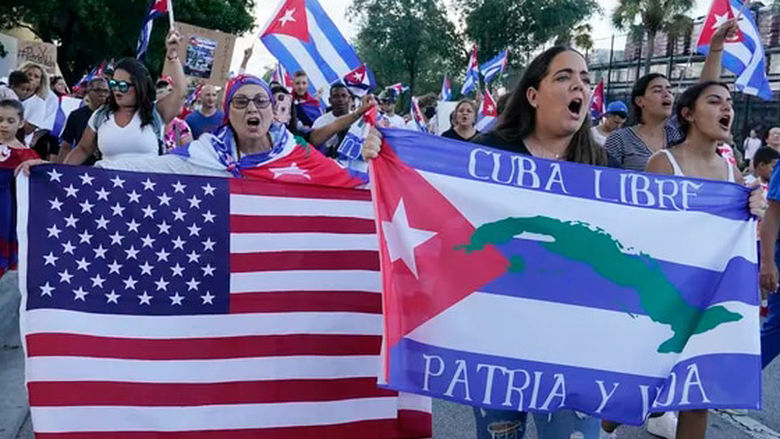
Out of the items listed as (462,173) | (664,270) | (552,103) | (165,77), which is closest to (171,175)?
(462,173)

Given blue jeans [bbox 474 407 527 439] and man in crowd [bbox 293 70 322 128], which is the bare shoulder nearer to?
blue jeans [bbox 474 407 527 439]

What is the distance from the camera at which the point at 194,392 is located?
137 inches

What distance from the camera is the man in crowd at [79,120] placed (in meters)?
7.14

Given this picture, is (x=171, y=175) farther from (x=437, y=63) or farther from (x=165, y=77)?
(x=437, y=63)

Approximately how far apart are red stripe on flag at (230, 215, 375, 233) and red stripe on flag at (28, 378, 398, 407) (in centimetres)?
66

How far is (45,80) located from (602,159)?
7.76m

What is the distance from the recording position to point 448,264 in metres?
3.00

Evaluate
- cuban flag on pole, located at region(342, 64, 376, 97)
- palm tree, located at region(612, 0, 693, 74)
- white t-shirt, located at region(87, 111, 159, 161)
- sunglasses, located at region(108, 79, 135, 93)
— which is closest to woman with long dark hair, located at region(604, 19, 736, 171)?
white t-shirt, located at region(87, 111, 159, 161)

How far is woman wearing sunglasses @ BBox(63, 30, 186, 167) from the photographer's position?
5344 millimetres

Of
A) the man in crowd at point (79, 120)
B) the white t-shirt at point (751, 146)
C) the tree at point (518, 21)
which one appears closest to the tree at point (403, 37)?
the tree at point (518, 21)

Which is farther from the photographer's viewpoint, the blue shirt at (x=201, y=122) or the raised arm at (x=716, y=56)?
the blue shirt at (x=201, y=122)

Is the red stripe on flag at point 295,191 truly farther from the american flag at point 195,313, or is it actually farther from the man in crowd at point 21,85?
the man in crowd at point 21,85

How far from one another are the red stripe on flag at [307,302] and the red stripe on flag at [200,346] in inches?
4.6

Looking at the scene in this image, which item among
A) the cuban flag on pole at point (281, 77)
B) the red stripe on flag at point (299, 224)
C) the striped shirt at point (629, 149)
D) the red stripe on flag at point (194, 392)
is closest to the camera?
the red stripe on flag at point (194, 392)
